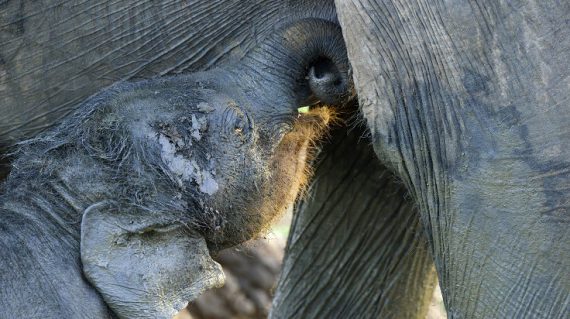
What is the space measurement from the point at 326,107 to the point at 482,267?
0.63 meters

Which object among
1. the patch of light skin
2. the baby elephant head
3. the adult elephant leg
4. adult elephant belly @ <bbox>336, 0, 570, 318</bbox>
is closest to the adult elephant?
adult elephant belly @ <bbox>336, 0, 570, 318</bbox>

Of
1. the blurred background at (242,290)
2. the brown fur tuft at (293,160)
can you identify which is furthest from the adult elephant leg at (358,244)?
the blurred background at (242,290)

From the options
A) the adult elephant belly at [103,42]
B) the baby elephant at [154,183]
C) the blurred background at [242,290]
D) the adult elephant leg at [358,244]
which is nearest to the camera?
the baby elephant at [154,183]

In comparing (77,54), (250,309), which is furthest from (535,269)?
(250,309)

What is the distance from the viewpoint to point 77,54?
8.23 feet

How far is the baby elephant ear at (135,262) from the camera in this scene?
2.31m

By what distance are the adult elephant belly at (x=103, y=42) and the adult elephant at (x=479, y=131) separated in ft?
1.00

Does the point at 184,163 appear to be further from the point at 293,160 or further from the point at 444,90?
the point at 444,90

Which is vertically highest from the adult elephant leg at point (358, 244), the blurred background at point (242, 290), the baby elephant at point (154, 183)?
the baby elephant at point (154, 183)

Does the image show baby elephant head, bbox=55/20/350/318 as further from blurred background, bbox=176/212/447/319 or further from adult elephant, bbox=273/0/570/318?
blurred background, bbox=176/212/447/319

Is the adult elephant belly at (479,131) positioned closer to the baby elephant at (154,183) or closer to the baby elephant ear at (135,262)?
the baby elephant at (154,183)

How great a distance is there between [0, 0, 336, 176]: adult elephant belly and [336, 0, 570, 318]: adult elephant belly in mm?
311

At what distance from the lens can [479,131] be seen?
2.12 m

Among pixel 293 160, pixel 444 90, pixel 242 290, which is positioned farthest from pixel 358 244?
pixel 242 290
